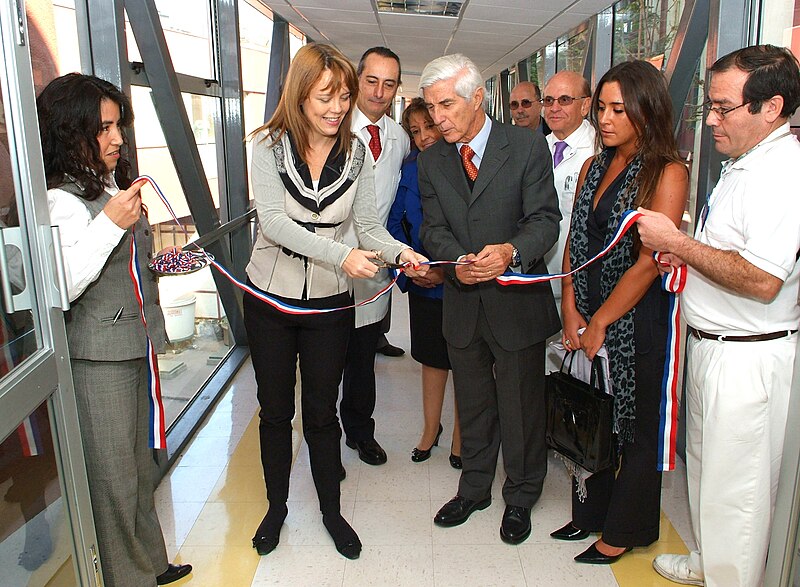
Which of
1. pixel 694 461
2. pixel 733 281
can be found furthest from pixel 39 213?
pixel 694 461

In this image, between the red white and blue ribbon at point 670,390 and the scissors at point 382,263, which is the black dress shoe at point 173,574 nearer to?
the scissors at point 382,263

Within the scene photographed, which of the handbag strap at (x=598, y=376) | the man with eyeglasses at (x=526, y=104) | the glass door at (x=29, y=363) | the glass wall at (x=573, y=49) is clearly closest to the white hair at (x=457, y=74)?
Result: the handbag strap at (x=598, y=376)

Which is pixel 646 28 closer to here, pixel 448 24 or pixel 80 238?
pixel 448 24

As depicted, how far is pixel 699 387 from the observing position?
7.25 ft

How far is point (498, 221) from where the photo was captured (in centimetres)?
258

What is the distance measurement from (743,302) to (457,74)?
1.25 meters

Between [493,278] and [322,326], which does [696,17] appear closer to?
[493,278]

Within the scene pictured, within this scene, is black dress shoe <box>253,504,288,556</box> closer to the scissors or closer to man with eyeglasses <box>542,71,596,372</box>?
the scissors

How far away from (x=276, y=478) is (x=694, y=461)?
61.6 inches

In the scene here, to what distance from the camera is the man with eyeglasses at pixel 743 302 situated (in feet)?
6.32

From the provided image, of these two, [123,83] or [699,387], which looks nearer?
[699,387]

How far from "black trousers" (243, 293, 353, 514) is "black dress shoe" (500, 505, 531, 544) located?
0.72 metres

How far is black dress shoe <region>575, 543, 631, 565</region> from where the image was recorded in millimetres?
2650

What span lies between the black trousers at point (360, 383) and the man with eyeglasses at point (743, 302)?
162 cm
